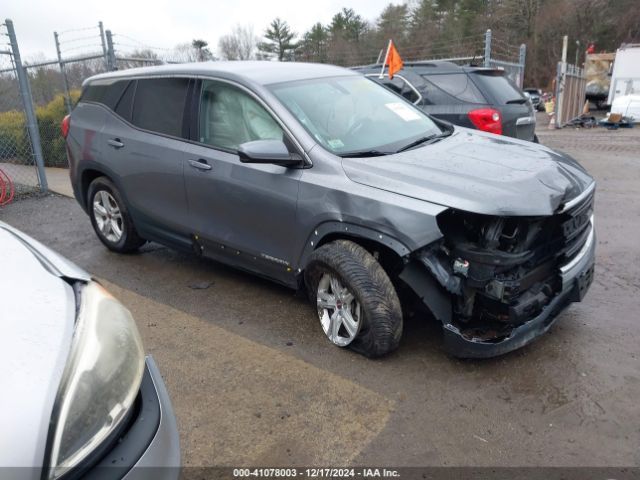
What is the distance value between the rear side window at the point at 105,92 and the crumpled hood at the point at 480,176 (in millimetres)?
2650

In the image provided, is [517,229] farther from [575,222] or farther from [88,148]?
[88,148]

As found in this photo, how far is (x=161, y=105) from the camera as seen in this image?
14.6ft

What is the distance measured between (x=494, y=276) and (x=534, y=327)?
456mm

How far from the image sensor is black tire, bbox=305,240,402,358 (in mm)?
3115

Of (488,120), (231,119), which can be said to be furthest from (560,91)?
(231,119)

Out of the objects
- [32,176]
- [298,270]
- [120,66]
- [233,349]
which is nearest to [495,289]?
[298,270]

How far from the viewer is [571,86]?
17812mm

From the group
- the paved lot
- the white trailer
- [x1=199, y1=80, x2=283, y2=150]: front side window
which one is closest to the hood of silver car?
the paved lot

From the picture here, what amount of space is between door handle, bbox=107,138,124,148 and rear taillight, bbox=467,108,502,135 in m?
4.11

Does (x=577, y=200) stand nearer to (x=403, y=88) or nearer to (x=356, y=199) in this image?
(x=356, y=199)

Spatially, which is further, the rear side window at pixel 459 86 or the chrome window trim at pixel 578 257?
the rear side window at pixel 459 86

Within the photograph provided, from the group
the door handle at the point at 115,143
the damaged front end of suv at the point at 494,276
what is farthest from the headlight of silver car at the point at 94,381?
the door handle at the point at 115,143

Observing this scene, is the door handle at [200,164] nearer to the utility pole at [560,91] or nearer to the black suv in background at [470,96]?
the black suv in background at [470,96]

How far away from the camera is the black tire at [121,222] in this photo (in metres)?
4.93
